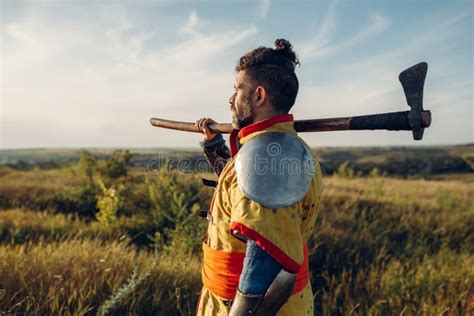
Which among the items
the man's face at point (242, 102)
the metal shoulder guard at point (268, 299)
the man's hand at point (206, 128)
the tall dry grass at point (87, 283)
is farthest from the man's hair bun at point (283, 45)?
the tall dry grass at point (87, 283)

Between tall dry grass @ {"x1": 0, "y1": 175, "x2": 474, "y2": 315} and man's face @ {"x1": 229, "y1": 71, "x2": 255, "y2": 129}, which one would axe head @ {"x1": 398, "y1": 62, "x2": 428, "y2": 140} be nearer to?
man's face @ {"x1": 229, "y1": 71, "x2": 255, "y2": 129}

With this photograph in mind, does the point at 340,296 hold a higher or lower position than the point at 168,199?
lower

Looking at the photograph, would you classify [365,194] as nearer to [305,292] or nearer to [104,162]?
[104,162]

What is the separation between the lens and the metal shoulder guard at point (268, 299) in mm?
1825

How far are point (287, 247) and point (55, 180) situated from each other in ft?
36.7

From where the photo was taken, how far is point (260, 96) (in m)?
2.14

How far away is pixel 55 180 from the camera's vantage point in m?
11.9

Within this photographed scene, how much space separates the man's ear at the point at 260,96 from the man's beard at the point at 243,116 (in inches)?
1.8

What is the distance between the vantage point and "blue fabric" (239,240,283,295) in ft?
6.00

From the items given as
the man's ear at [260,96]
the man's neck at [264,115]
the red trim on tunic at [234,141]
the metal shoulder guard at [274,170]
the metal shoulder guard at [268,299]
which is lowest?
the metal shoulder guard at [268,299]

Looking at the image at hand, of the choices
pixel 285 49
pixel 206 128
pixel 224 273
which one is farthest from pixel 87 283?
pixel 285 49

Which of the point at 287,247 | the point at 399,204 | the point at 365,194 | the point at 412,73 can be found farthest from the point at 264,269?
the point at 365,194

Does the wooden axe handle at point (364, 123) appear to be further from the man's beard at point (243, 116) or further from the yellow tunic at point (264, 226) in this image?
the man's beard at point (243, 116)

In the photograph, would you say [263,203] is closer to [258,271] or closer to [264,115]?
[258,271]
